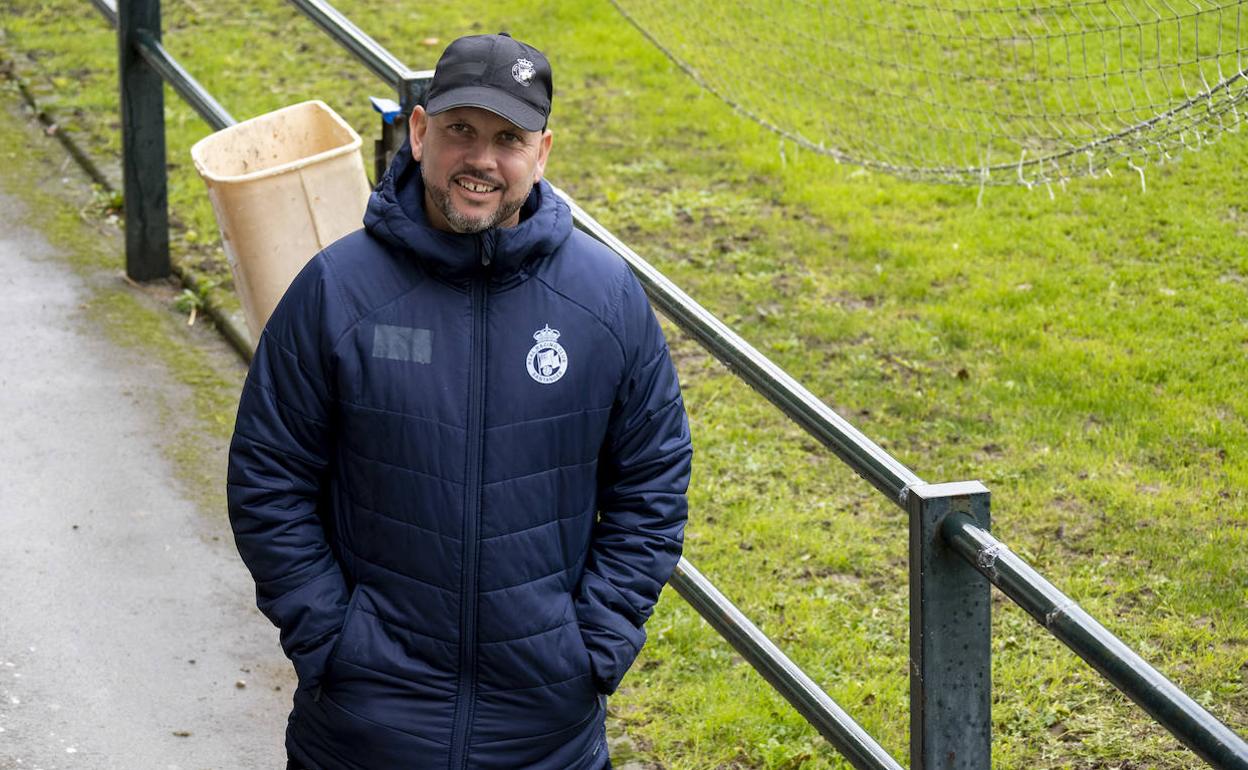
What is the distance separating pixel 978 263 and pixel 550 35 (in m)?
3.54

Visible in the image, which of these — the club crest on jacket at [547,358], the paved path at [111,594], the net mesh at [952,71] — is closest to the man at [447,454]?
the club crest on jacket at [547,358]

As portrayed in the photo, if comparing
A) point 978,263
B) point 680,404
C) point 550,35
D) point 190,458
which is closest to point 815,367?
point 978,263

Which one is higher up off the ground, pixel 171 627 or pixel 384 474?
pixel 384 474

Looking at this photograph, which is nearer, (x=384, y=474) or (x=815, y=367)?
(x=384, y=474)

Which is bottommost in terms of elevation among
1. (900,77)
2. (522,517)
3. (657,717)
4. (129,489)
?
(657,717)

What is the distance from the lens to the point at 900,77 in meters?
8.02

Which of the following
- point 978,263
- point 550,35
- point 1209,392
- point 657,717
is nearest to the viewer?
point 657,717

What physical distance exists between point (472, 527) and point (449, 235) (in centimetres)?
43

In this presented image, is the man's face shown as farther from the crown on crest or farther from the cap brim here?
the crown on crest

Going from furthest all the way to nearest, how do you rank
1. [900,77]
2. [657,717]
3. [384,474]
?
[900,77], [657,717], [384,474]

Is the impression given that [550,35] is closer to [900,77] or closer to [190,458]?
[900,77]

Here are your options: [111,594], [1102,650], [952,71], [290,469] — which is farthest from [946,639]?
[952,71]

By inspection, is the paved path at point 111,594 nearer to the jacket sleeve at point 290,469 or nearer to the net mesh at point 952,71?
the jacket sleeve at point 290,469

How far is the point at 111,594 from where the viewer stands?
4.10m
